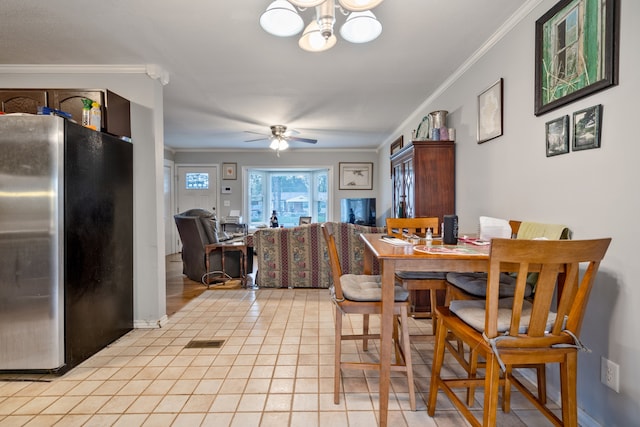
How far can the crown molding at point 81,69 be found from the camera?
2.76 metres

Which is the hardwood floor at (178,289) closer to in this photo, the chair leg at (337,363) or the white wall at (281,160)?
the chair leg at (337,363)

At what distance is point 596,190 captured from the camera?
59.2 inches

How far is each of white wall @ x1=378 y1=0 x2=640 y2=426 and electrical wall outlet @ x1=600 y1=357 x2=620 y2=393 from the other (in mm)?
21

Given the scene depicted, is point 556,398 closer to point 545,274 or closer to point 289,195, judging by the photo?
point 545,274

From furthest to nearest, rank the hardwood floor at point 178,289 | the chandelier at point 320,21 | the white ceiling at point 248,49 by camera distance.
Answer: the hardwood floor at point 178,289
the white ceiling at point 248,49
the chandelier at point 320,21

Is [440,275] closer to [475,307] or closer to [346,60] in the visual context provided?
[475,307]

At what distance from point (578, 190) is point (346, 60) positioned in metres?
1.99

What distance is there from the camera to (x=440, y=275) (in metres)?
2.18

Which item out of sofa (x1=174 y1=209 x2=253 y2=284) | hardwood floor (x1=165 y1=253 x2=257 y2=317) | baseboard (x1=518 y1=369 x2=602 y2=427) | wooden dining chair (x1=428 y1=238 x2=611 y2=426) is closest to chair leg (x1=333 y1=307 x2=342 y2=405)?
wooden dining chair (x1=428 y1=238 x2=611 y2=426)

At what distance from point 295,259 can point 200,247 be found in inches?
54.3

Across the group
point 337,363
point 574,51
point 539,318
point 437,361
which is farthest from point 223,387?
point 574,51

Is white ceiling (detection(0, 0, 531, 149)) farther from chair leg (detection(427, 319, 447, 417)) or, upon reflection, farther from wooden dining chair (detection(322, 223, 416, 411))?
chair leg (detection(427, 319, 447, 417))

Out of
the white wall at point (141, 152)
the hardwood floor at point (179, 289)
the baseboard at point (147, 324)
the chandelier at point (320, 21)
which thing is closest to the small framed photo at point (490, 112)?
the chandelier at point (320, 21)

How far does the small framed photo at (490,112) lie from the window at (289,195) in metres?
4.94
